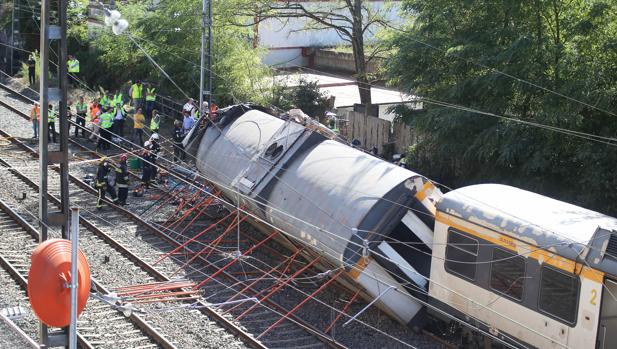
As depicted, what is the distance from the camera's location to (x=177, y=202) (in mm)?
22203

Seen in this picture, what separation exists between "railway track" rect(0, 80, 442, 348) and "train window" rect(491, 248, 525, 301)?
194 cm

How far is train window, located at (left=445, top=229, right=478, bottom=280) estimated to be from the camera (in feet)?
45.3

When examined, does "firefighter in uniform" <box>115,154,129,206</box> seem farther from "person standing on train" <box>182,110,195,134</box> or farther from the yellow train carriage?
the yellow train carriage

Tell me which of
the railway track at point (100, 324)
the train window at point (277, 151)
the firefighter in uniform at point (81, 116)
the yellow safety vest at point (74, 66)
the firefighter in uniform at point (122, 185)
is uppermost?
the yellow safety vest at point (74, 66)

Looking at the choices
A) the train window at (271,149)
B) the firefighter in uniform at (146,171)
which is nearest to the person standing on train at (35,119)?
the firefighter in uniform at (146,171)

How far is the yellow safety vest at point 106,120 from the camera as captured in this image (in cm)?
2728

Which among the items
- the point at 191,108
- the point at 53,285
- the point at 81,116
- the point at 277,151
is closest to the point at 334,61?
the point at 81,116

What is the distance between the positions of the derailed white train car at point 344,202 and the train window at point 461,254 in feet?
2.08

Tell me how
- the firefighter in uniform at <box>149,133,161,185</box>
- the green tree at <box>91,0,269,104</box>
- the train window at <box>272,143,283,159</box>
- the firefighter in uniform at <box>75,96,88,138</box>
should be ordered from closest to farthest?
the train window at <box>272,143,283,159</box> → the firefighter in uniform at <box>149,133,161,185</box> → the firefighter in uniform at <box>75,96,88,138</box> → the green tree at <box>91,0,269,104</box>

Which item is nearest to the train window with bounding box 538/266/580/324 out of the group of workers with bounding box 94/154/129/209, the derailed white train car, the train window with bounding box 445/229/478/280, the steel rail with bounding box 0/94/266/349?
the train window with bounding box 445/229/478/280

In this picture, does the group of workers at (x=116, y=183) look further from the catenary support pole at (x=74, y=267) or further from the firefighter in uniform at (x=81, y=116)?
the catenary support pole at (x=74, y=267)

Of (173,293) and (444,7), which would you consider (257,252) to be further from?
(444,7)

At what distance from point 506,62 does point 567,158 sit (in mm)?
2513

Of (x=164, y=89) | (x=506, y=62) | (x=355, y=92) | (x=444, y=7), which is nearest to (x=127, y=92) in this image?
(x=164, y=89)
